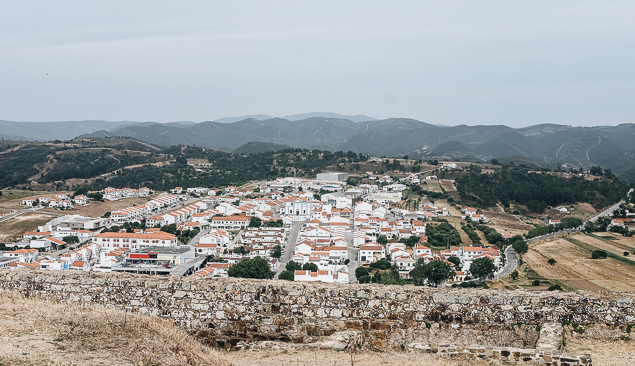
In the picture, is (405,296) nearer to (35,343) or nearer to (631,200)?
(35,343)

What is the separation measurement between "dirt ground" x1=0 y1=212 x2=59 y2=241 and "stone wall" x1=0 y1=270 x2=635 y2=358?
52.6m

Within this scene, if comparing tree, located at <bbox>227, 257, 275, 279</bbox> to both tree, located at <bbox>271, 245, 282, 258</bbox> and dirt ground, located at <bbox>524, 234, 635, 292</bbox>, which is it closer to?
tree, located at <bbox>271, 245, 282, 258</bbox>

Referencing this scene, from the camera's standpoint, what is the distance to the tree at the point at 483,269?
31500mm

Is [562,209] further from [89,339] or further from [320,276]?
[89,339]

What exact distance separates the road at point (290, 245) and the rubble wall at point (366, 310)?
93.3ft

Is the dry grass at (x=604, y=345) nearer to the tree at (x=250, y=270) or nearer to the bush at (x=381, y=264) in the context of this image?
the tree at (x=250, y=270)

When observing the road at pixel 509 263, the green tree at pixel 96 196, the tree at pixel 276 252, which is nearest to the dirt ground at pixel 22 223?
the green tree at pixel 96 196

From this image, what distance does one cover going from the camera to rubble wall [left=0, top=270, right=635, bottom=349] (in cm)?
558

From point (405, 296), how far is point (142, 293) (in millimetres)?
3481

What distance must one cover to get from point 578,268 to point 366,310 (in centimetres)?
3173

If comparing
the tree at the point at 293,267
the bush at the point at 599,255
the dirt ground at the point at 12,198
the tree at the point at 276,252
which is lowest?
the tree at the point at 276,252

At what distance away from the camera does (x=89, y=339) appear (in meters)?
4.80

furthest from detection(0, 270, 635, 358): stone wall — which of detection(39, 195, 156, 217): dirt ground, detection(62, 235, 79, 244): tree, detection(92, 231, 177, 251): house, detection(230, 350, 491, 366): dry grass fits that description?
detection(39, 195, 156, 217): dirt ground

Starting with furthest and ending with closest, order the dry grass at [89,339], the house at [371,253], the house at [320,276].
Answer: the house at [371,253]
the house at [320,276]
the dry grass at [89,339]
